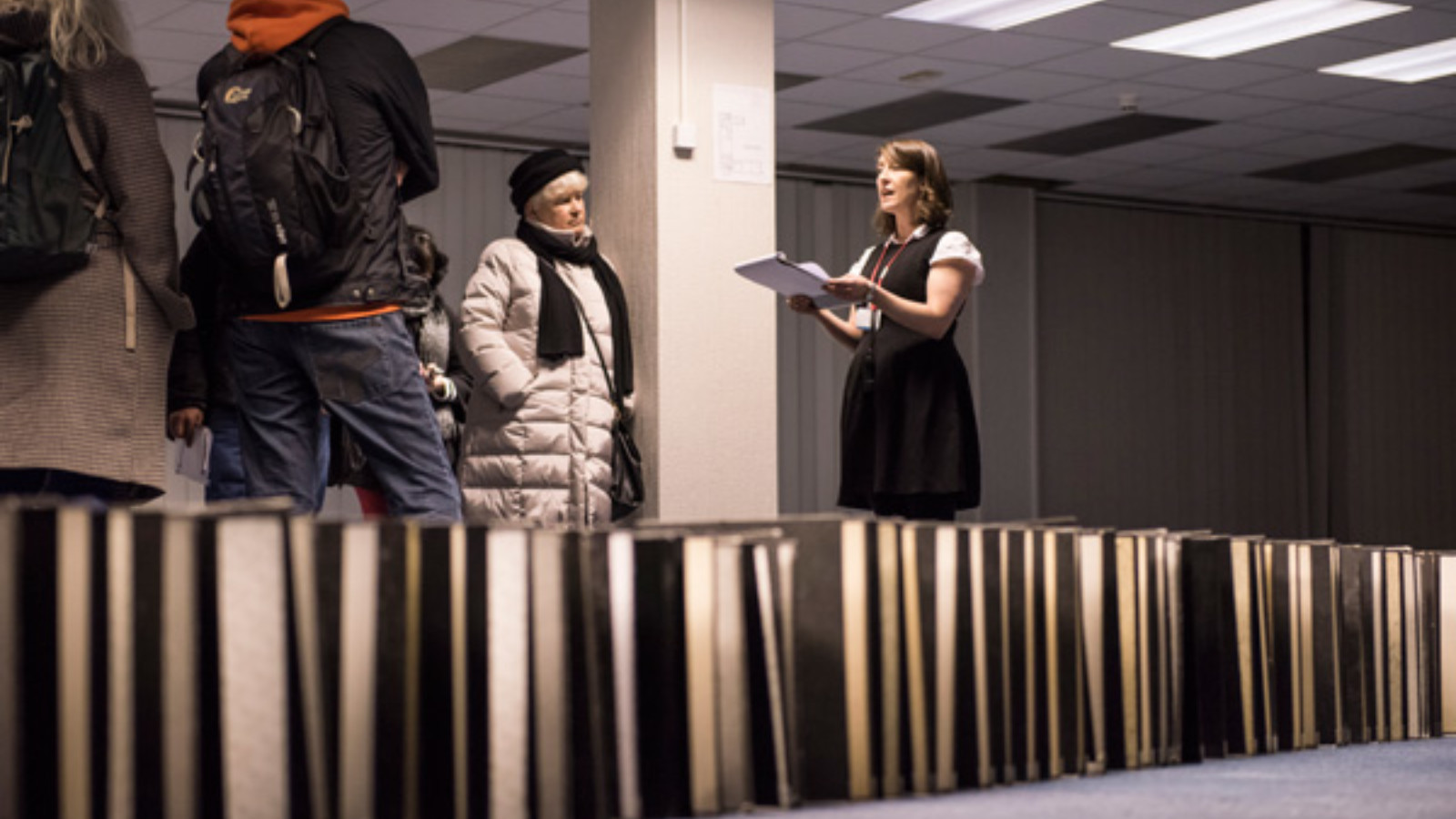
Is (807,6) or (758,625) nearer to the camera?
(758,625)

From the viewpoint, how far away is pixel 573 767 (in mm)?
1815

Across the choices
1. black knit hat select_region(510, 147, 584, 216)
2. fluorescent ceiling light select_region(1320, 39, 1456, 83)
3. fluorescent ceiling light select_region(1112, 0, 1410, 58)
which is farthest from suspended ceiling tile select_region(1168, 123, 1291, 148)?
black knit hat select_region(510, 147, 584, 216)

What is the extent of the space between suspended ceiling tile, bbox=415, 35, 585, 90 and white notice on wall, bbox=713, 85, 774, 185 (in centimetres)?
392

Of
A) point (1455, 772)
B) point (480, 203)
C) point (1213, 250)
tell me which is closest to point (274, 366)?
point (1455, 772)

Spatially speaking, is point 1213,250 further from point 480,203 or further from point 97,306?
point 97,306

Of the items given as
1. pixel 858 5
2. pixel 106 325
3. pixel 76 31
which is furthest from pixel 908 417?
pixel 858 5

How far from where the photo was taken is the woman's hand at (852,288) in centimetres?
379

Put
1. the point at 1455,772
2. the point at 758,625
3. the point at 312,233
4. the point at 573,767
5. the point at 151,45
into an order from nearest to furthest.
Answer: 1. the point at 573,767
2. the point at 758,625
3. the point at 1455,772
4. the point at 312,233
5. the point at 151,45

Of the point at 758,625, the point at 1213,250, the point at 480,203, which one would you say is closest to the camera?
the point at 758,625

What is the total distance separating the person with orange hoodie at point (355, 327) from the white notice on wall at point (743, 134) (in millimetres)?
1512

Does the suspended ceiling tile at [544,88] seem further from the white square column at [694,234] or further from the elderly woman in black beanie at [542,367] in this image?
the elderly woman in black beanie at [542,367]

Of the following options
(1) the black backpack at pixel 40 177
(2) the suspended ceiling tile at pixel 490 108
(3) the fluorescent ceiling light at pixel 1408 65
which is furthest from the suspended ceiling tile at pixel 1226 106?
(1) the black backpack at pixel 40 177

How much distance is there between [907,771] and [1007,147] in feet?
30.0

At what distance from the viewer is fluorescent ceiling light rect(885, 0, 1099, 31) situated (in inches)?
311
